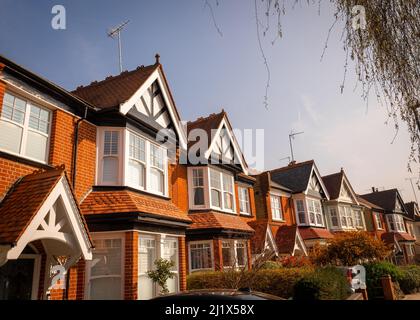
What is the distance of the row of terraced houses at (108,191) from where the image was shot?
789 cm

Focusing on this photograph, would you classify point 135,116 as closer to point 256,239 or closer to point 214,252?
point 214,252

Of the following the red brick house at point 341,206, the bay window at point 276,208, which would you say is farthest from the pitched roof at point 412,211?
the bay window at point 276,208

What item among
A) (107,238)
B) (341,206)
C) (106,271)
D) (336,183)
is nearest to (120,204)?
(107,238)

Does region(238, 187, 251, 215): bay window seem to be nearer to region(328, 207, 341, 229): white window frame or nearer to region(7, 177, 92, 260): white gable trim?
region(328, 207, 341, 229): white window frame

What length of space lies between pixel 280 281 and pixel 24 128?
37.2ft

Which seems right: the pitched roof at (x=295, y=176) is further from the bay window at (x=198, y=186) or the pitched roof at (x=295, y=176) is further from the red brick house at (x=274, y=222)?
the bay window at (x=198, y=186)

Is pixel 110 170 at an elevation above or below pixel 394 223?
below

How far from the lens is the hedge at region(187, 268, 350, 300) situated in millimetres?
11492

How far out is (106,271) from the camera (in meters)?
10.1

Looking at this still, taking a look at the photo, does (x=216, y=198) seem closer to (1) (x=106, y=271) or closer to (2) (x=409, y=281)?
(1) (x=106, y=271)

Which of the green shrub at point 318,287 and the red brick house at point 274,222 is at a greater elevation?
the red brick house at point 274,222

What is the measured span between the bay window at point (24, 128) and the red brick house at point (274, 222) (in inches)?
511

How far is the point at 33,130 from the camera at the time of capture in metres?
9.34
